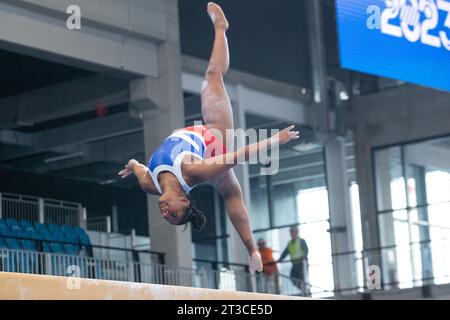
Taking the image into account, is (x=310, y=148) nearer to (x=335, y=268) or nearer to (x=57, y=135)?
(x=335, y=268)

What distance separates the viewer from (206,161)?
22.4 ft

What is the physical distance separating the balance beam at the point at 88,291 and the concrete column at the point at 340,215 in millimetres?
11098

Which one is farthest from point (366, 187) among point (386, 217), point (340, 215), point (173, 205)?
point (173, 205)

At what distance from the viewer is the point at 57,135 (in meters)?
17.2

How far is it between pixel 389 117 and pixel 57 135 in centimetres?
527

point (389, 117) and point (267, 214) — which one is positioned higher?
point (389, 117)

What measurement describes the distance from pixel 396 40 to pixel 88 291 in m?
7.63

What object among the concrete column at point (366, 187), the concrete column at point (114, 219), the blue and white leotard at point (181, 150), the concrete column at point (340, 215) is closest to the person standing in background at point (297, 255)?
the concrete column at point (340, 215)

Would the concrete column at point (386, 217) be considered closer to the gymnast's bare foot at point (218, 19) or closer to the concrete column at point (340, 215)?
the concrete column at point (340, 215)

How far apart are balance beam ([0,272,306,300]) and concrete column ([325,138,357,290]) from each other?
11098mm

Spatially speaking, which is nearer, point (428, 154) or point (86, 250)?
point (86, 250)

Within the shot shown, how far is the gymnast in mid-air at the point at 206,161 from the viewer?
6.76 m
